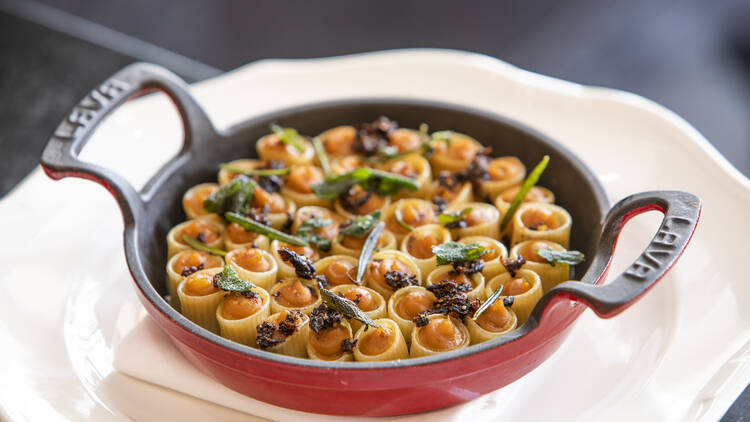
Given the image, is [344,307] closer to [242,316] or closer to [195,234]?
[242,316]

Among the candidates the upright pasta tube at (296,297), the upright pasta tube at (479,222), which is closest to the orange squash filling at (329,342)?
the upright pasta tube at (296,297)

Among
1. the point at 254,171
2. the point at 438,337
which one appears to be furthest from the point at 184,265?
the point at 438,337

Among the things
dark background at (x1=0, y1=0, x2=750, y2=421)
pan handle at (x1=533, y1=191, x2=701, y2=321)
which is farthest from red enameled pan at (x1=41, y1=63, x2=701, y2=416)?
dark background at (x1=0, y1=0, x2=750, y2=421)

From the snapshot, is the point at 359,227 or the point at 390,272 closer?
the point at 390,272

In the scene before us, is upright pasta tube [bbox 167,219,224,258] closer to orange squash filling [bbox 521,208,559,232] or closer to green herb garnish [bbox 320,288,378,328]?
green herb garnish [bbox 320,288,378,328]

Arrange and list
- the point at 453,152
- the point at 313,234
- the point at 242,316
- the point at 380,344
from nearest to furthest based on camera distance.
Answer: the point at 380,344 < the point at 242,316 < the point at 313,234 < the point at 453,152

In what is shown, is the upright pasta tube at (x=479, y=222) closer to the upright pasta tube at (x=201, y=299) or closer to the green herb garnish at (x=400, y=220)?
the green herb garnish at (x=400, y=220)
